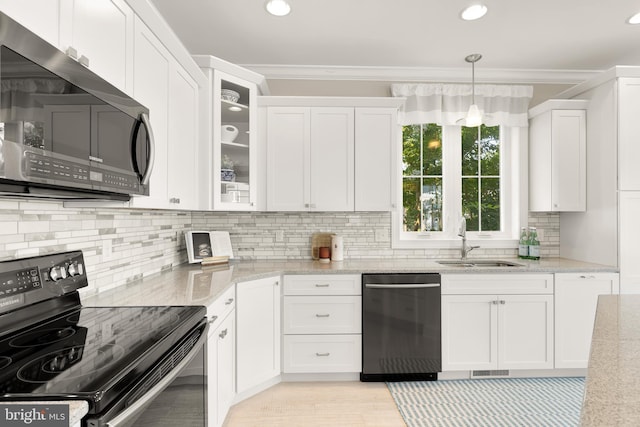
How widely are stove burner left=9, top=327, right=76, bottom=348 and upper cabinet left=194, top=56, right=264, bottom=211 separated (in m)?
1.42

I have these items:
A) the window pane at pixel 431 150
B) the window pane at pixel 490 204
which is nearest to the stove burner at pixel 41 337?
the window pane at pixel 431 150

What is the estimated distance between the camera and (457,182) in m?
3.52

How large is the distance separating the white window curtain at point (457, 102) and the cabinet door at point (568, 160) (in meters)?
0.33

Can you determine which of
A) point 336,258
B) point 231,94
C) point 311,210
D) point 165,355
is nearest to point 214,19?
point 231,94

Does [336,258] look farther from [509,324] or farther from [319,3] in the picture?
[319,3]

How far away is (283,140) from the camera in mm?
3088

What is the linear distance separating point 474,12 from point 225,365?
2579 millimetres

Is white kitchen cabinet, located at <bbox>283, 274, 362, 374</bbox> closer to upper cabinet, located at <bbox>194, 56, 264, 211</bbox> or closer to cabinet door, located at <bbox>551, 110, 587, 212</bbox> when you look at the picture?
upper cabinet, located at <bbox>194, 56, 264, 211</bbox>

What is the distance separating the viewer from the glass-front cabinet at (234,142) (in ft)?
8.81

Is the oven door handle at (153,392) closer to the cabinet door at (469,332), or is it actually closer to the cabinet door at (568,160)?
the cabinet door at (469,332)

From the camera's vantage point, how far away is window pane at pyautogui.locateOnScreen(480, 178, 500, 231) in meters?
3.53

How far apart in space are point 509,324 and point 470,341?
31 cm

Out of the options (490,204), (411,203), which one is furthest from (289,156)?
(490,204)

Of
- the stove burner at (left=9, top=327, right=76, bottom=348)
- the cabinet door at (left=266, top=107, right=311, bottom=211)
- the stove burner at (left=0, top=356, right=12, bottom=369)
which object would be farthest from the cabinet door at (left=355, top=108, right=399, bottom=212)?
the stove burner at (left=0, top=356, right=12, bottom=369)
